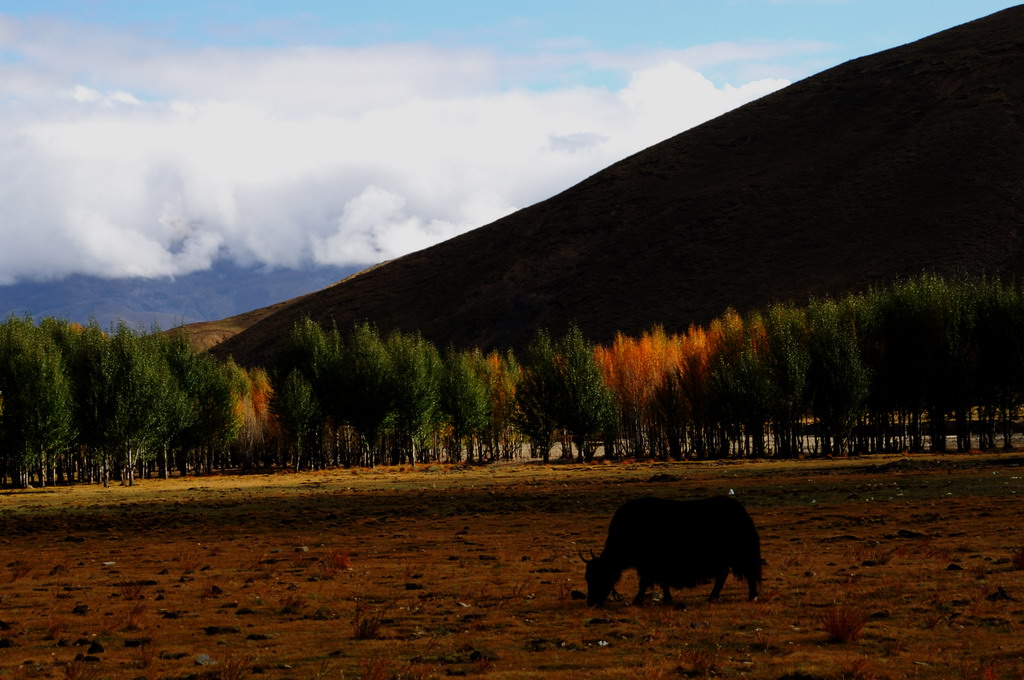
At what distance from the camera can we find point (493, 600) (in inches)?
804

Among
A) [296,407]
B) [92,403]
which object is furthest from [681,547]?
[296,407]

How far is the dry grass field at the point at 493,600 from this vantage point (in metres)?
14.6

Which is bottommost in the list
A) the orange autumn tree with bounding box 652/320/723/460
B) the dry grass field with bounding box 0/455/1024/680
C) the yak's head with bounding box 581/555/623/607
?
the dry grass field with bounding box 0/455/1024/680

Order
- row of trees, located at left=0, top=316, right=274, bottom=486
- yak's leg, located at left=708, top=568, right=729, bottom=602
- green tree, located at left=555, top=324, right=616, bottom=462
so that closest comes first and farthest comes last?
yak's leg, located at left=708, top=568, right=729, bottom=602 → row of trees, located at left=0, top=316, right=274, bottom=486 → green tree, located at left=555, top=324, right=616, bottom=462

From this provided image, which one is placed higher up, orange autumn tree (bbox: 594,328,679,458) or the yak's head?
orange autumn tree (bbox: 594,328,679,458)

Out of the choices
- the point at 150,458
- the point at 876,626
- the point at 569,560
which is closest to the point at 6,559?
the point at 569,560

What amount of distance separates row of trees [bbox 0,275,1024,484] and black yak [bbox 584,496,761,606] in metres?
73.8

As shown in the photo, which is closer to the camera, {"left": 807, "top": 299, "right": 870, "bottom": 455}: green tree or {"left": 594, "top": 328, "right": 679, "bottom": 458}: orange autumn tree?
{"left": 807, "top": 299, "right": 870, "bottom": 455}: green tree

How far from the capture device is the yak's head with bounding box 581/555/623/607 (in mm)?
19156

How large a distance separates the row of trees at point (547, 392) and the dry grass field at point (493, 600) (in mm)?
45283

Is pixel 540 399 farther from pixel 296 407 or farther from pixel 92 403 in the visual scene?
pixel 92 403

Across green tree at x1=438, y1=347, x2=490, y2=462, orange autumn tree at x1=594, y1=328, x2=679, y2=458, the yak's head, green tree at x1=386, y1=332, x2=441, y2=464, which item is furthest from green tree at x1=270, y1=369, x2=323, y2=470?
the yak's head

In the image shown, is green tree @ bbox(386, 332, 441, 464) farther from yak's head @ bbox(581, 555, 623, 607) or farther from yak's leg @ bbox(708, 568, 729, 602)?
yak's leg @ bbox(708, 568, 729, 602)

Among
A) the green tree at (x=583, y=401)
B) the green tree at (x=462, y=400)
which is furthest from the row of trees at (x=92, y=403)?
A: the green tree at (x=583, y=401)
